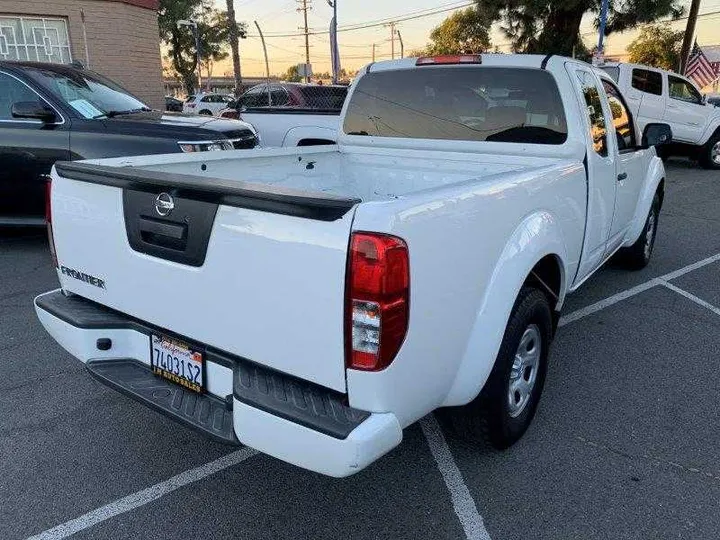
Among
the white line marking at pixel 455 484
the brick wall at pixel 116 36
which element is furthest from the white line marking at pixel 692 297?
the brick wall at pixel 116 36

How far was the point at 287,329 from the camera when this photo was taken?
78.5 inches

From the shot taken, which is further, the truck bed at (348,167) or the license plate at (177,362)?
the truck bed at (348,167)

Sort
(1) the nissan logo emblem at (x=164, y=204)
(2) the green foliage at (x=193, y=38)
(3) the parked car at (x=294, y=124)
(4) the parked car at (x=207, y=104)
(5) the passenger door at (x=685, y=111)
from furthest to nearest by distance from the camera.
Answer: (2) the green foliage at (x=193, y=38)
(4) the parked car at (x=207, y=104)
(5) the passenger door at (x=685, y=111)
(3) the parked car at (x=294, y=124)
(1) the nissan logo emblem at (x=164, y=204)

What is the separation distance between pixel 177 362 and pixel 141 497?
0.68m

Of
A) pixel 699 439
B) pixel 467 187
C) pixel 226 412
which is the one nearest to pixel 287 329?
pixel 226 412

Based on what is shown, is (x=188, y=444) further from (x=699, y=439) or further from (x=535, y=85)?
(x=535, y=85)

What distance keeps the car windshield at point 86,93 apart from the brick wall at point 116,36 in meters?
7.55

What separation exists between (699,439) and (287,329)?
237 cm

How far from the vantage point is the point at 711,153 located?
13156mm

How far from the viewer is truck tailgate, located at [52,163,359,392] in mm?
1884

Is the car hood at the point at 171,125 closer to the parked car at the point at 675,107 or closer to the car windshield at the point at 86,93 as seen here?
the car windshield at the point at 86,93

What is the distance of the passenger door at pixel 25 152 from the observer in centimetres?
595

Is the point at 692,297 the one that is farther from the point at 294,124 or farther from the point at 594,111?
the point at 294,124

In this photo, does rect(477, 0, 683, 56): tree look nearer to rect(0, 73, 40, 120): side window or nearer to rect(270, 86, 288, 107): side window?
rect(270, 86, 288, 107): side window
